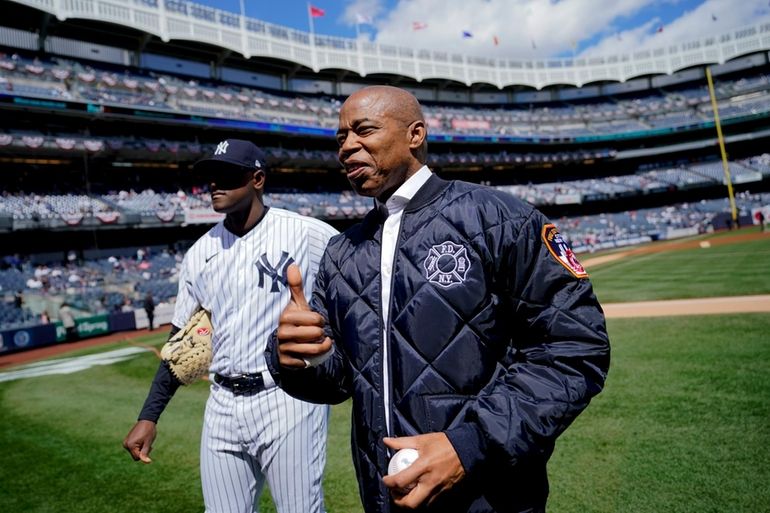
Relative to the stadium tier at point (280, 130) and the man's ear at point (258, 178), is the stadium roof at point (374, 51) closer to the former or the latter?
the stadium tier at point (280, 130)

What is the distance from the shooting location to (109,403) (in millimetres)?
7484

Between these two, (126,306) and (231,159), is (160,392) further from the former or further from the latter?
(126,306)

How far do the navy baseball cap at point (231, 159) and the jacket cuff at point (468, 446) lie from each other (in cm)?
186

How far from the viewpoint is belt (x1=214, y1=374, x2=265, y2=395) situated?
2.53 meters

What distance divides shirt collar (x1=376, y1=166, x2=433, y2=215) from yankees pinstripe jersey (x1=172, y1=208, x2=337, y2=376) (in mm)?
1110

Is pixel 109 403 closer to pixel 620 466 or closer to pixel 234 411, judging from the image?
pixel 234 411

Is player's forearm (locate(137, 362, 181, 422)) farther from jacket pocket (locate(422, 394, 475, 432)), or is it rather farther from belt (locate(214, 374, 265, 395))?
jacket pocket (locate(422, 394, 475, 432))

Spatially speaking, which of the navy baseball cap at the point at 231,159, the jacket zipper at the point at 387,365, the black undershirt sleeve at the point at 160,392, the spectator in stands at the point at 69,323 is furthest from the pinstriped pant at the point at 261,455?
the spectator in stands at the point at 69,323

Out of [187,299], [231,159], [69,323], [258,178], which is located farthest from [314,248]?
[69,323]

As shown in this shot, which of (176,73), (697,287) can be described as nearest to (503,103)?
(176,73)

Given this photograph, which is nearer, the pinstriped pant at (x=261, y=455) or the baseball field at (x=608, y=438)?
the pinstriped pant at (x=261, y=455)

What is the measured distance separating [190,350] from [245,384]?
0.43 meters

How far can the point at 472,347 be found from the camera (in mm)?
1596

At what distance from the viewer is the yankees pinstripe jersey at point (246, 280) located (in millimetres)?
2635
